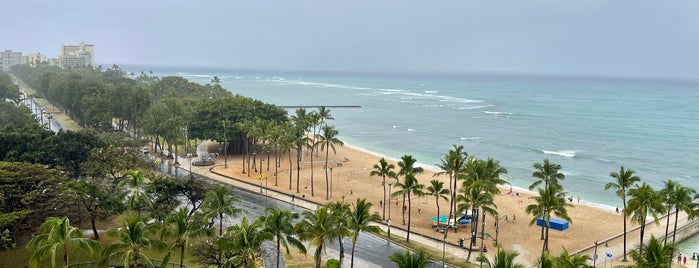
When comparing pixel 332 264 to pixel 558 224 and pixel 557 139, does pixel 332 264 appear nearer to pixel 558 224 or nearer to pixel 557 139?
pixel 558 224

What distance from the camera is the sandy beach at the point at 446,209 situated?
54.2m

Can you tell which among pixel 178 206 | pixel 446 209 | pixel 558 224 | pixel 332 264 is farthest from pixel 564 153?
pixel 332 264

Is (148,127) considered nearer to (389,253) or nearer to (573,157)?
(389,253)

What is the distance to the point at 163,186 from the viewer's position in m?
47.3

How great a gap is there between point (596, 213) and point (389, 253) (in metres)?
34.3

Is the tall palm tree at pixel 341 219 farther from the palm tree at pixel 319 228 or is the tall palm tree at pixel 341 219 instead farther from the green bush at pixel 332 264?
the green bush at pixel 332 264

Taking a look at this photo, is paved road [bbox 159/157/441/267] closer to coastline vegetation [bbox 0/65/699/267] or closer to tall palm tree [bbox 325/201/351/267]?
coastline vegetation [bbox 0/65/699/267]

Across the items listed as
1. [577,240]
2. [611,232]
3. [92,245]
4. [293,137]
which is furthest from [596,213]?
[92,245]

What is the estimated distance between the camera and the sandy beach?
5422 centimetres

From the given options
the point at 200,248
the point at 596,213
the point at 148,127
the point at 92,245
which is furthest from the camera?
the point at 148,127

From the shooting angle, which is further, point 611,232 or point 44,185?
point 611,232

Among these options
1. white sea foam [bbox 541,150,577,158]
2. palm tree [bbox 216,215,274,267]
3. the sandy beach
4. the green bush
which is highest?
palm tree [bbox 216,215,274,267]

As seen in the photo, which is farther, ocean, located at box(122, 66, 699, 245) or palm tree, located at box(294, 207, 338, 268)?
ocean, located at box(122, 66, 699, 245)

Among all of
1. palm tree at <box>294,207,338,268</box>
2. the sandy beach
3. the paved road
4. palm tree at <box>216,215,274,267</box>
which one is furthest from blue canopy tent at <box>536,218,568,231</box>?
palm tree at <box>216,215,274,267</box>
